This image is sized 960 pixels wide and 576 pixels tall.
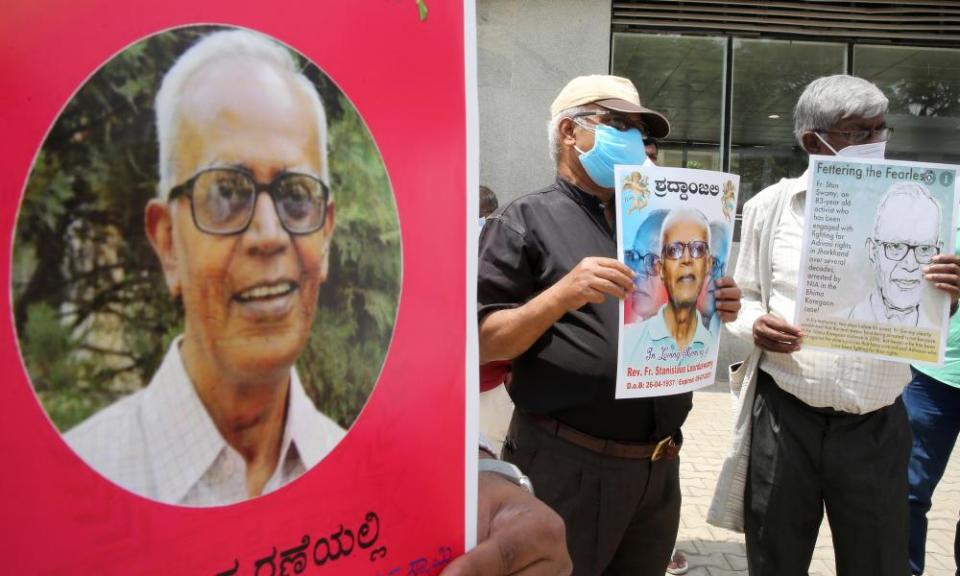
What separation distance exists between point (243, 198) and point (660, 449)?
1.46m

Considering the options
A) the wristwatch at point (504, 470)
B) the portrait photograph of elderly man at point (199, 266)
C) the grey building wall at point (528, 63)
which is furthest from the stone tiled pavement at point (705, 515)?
the portrait photograph of elderly man at point (199, 266)

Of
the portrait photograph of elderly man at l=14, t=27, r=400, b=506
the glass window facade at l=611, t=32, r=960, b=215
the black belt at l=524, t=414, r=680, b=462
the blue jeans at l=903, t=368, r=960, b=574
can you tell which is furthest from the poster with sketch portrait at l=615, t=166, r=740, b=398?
the glass window facade at l=611, t=32, r=960, b=215

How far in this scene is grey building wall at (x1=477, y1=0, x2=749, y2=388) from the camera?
Result: 616 centimetres

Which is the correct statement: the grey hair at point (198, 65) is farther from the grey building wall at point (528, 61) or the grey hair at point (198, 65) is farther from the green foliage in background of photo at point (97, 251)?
the grey building wall at point (528, 61)

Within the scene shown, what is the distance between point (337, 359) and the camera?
61 centimetres

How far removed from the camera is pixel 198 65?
49 cm

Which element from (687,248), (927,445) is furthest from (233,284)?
(927,445)

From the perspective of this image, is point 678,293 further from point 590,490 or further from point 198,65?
point 198,65

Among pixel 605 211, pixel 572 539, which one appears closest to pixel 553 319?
pixel 605 211

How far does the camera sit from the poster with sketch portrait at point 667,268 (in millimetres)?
1406

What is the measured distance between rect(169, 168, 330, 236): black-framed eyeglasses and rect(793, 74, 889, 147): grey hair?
1800mm

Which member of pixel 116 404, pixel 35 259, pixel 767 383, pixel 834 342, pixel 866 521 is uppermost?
pixel 35 259

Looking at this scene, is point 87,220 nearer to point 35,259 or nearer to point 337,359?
point 35,259

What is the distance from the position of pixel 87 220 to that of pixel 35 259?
0.13 ft
